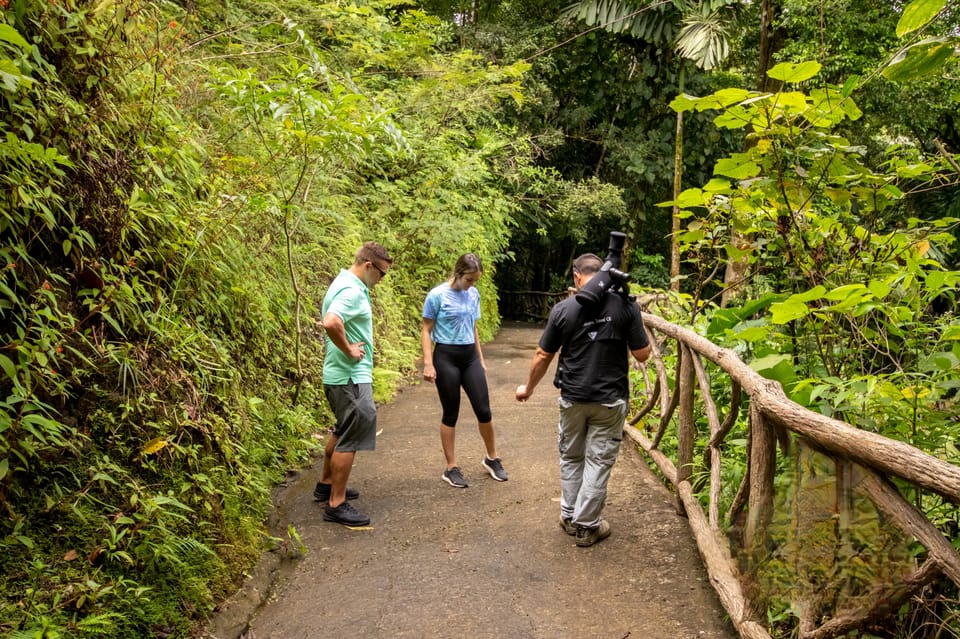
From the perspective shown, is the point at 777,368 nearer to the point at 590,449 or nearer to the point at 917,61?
the point at 590,449

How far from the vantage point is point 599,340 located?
4008mm

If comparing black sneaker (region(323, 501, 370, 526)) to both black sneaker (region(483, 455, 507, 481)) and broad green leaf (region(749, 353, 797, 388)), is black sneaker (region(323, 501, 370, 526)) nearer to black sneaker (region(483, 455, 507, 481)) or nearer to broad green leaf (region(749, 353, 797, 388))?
black sneaker (region(483, 455, 507, 481))

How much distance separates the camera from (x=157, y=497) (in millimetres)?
3047

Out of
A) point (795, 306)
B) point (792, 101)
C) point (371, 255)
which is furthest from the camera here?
point (371, 255)

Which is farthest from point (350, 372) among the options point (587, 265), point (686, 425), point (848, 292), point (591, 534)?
point (848, 292)

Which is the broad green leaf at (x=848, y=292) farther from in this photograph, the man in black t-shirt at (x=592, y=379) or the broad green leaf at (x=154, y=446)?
the broad green leaf at (x=154, y=446)

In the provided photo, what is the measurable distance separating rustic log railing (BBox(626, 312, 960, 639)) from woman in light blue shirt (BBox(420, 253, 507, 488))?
1.53 m

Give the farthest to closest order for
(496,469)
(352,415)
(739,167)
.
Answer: (496,469) < (352,415) < (739,167)

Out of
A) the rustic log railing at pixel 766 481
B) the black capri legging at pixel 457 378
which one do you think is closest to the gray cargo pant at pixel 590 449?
the rustic log railing at pixel 766 481

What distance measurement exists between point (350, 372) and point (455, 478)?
1.46 metres

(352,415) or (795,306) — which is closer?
(795,306)

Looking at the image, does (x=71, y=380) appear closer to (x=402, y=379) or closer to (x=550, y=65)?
(x=402, y=379)

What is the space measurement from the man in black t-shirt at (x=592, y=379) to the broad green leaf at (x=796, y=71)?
4.88 ft

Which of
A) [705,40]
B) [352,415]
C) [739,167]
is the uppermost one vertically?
[705,40]
